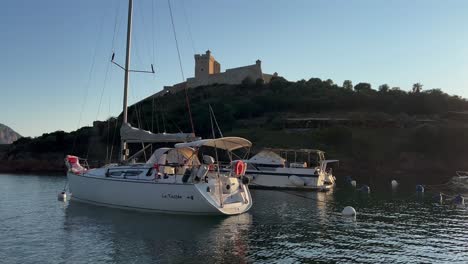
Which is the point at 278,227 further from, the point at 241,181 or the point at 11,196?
the point at 11,196

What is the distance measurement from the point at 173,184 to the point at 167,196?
Answer: 0.86 m

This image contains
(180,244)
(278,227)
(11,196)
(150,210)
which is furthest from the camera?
(11,196)

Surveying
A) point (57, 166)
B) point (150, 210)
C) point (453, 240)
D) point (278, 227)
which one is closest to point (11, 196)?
point (150, 210)

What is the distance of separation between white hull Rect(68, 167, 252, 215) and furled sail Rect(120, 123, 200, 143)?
290 cm

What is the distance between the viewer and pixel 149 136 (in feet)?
89.1

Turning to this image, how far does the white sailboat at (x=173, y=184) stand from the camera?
2244 cm

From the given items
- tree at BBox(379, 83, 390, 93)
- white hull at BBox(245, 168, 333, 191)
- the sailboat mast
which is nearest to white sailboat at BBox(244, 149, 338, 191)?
white hull at BBox(245, 168, 333, 191)

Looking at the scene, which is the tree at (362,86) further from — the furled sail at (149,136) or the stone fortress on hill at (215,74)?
the furled sail at (149,136)

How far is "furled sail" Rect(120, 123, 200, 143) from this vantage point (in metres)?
26.1

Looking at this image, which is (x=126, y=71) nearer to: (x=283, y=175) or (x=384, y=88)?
(x=283, y=175)

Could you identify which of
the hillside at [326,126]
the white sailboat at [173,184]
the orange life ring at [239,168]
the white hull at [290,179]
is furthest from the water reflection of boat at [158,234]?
the hillside at [326,126]

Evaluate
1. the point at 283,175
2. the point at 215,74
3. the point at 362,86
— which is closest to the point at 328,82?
the point at 362,86

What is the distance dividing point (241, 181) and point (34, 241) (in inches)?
439

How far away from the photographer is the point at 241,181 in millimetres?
24375
